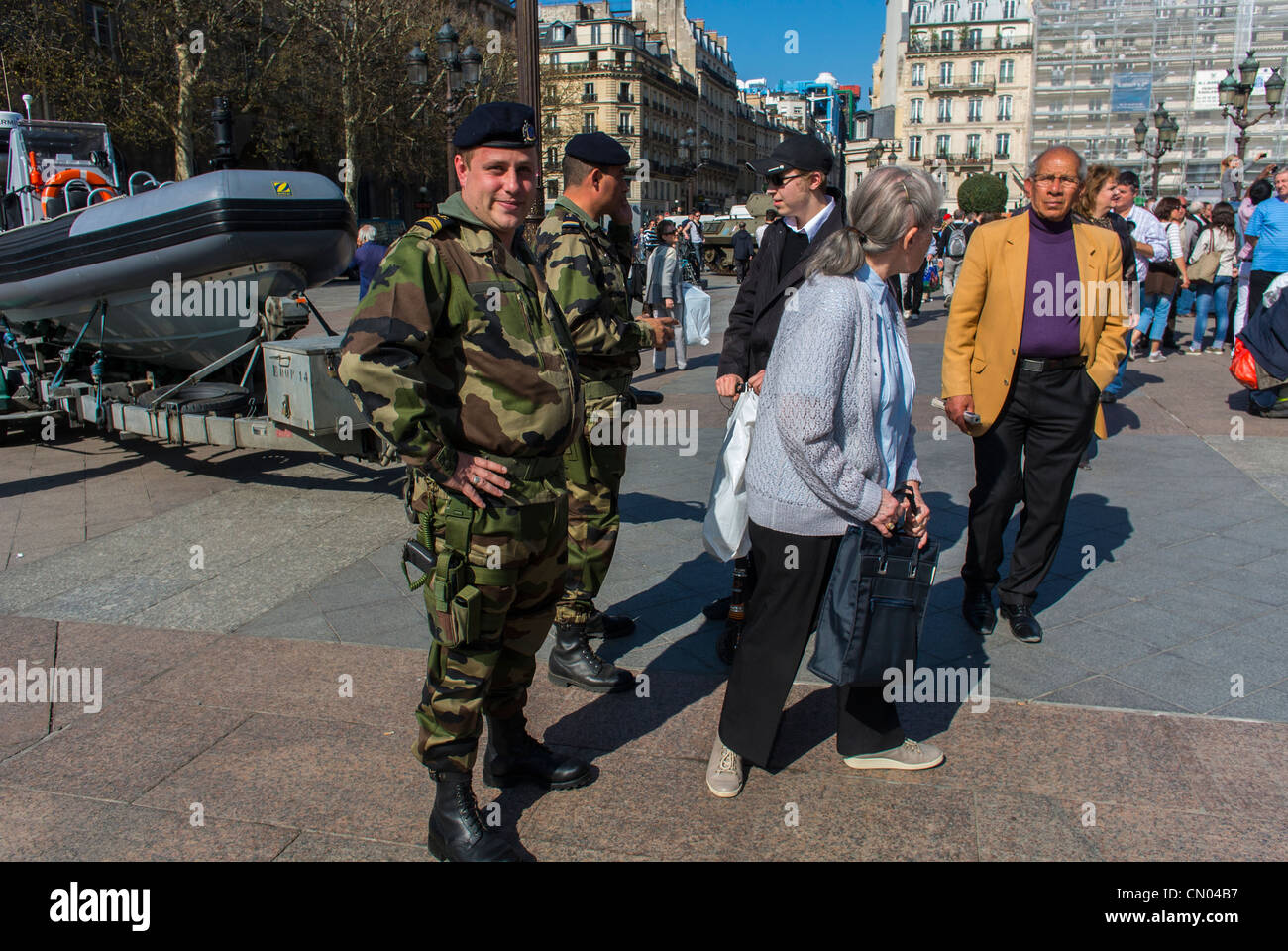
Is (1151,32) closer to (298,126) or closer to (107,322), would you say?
(298,126)

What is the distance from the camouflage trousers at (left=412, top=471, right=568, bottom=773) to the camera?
8.11ft

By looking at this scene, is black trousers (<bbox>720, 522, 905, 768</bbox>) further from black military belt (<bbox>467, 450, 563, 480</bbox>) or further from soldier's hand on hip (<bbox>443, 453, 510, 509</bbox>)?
soldier's hand on hip (<bbox>443, 453, 510, 509</bbox>)

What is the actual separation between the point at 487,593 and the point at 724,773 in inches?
39.1

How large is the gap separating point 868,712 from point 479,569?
1.35m

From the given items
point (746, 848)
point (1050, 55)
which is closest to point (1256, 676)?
point (746, 848)

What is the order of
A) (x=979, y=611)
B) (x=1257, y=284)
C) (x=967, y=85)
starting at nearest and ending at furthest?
(x=979, y=611)
(x=1257, y=284)
(x=967, y=85)

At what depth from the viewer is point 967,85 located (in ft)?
261

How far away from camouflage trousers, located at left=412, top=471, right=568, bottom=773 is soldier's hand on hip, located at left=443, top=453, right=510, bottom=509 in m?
0.05

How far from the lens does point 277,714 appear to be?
3.45m

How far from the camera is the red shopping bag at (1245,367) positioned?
788 cm

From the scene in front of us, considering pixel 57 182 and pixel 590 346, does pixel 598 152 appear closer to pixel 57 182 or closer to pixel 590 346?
pixel 590 346

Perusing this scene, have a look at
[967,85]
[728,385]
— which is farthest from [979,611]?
[967,85]

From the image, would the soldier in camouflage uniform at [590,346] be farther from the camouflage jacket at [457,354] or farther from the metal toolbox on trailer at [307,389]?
the metal toolbox on trailer at [307,389]

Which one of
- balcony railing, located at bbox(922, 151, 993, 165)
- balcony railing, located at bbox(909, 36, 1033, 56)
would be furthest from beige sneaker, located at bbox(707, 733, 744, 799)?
balcony railing, located at bbox(909, 36, 1033, 56)
